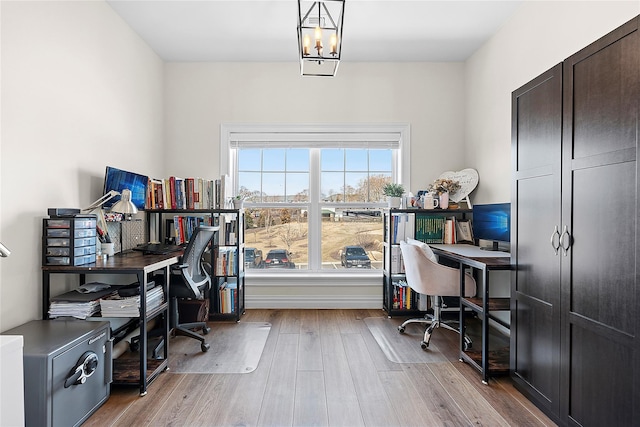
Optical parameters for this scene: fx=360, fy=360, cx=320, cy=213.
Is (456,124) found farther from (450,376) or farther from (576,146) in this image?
(450,376)

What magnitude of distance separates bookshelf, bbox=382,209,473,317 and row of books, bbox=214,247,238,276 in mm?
1603

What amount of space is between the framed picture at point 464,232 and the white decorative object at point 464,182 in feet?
0.81

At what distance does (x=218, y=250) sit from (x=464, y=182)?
268 centimetres

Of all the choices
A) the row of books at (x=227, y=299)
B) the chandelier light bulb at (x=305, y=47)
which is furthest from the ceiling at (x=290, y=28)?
→ the row of books at (x=227, y=299)

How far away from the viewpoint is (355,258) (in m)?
4.19

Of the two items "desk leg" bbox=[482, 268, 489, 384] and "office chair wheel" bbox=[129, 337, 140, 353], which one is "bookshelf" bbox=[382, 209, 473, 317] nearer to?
"desk leg" bbox=[482, 268, 489, 384]

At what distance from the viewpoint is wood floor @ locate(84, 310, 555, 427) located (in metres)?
1.95

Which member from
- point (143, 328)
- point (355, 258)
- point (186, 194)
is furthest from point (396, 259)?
point (143, 328)

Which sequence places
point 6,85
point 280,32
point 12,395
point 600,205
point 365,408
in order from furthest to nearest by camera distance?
point 280,32
point 365,408
point 6,85
point 600,205
point 12,395

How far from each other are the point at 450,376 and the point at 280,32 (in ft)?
10.6

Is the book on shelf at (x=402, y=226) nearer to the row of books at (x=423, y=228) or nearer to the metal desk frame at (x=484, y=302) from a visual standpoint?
the row of books at (x=423, y=228)

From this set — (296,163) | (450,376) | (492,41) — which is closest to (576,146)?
(450,376)

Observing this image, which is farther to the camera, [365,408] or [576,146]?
[365,408]

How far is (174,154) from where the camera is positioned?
13.3 ft
